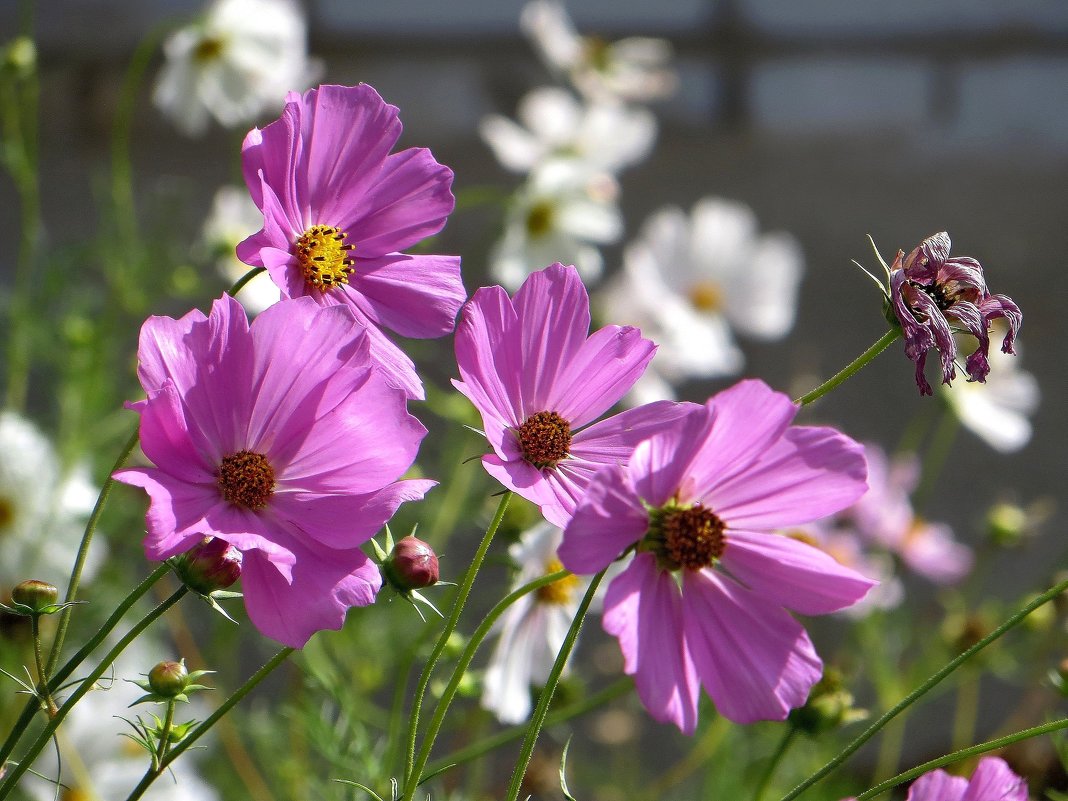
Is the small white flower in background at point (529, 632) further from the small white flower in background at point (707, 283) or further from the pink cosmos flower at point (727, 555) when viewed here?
the small white flower in background at point (707, 283)

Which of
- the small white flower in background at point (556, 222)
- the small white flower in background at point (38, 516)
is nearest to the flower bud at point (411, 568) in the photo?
the small white flower in background at point (38, 516)

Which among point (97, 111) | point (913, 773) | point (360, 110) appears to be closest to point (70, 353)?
point (360, 110)

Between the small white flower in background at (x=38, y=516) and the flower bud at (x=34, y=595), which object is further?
the small white flower in background at (x=38, y=516)

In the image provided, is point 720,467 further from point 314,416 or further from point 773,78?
point 773,78

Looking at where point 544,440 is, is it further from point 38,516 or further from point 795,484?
point 38,516

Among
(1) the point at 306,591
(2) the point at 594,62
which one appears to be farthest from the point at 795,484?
(2) the point at 594,62

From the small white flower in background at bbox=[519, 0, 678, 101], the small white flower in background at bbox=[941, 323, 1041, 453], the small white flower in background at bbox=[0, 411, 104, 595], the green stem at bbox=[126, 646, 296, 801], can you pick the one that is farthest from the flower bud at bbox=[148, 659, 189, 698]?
the small white flower in background at bbox=[519, 0, 678, 101]
